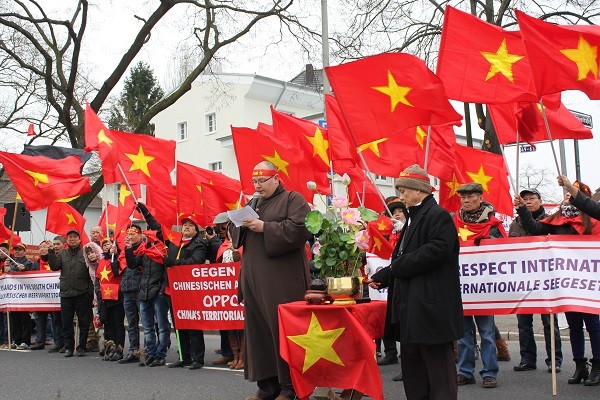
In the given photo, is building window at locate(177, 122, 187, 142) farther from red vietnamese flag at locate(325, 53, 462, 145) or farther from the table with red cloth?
the table with red cloth

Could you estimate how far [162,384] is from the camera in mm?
9109

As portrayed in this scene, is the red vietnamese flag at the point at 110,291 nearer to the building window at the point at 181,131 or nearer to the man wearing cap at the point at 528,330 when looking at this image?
the man wearing cap at the point at 528,330

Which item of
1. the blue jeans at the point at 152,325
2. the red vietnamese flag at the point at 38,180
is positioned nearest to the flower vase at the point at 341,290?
the blue jeans at the point at 152,325

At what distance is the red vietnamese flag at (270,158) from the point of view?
11.3 m

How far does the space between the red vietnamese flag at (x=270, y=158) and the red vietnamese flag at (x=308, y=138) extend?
0.63 ft

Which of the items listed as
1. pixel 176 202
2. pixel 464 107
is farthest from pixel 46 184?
pixel 464 107

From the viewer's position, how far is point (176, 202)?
13062mm

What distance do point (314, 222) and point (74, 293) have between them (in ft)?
22.7

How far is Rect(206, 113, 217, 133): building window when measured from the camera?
45047 mm

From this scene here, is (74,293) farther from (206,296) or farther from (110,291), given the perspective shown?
(206,296)

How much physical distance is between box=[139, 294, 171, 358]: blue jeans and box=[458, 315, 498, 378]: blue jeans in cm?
444

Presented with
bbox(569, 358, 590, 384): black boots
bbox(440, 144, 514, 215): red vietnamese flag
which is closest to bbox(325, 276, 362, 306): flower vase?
bbox(569, 358, 590, 384): black boots

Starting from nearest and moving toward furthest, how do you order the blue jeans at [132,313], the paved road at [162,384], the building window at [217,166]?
the paved road at [162,384] < the blue jeans at [132,313] < the building window at [217,166]

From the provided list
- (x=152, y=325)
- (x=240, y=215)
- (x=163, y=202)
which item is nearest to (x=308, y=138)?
(x=163, y=202)
